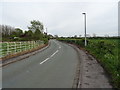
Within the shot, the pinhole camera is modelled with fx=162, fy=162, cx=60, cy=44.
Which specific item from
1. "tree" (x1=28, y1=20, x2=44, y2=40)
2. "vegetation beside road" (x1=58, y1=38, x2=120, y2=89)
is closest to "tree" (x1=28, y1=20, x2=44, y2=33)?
"tree" (x1=28, y1=20, x2=44, y2=40)

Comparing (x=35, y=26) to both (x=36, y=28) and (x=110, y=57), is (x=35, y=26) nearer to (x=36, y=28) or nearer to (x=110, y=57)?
(x=36, y=28)

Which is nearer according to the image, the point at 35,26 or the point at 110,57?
the point at 110,57

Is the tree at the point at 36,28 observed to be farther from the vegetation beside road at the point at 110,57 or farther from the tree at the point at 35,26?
the vegetation beside road at the point at 110,57

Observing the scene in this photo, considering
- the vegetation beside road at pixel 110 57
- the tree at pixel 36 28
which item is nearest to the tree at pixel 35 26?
the tree at pixel 36 28

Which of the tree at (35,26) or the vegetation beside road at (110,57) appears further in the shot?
the tree at (35,26)

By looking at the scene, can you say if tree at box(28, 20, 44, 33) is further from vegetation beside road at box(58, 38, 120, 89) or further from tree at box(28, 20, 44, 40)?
vegetation beside road at box(58, 38, 120, 89)

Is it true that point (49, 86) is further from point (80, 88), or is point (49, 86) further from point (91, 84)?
point (91, 84)

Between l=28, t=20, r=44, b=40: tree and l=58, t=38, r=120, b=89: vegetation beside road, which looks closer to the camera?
l=58, t=38, r=120, b=89: vegetation beside road

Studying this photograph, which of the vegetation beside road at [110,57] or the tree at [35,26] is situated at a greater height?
the tree at [35,26]

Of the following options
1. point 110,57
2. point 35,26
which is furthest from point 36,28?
point 110,57

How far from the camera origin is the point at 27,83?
7.36 meters

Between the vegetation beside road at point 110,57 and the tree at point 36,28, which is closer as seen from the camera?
the vegetation beside road at point 110,57

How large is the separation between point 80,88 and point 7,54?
11.6 metres

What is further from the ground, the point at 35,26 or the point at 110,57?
the point at 35,26
